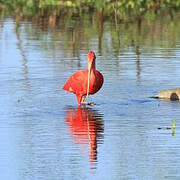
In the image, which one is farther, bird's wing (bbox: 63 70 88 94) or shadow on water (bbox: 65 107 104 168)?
bird's wing (bbox: 63 70 88 94)

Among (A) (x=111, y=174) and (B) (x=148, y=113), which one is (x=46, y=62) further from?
(A) (x=111, y=174)

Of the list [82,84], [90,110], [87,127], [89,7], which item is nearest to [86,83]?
[82,84]

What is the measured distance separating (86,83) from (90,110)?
2.28 feet

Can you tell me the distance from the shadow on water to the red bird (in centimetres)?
39

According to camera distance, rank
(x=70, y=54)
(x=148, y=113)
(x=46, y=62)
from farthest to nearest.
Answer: (x=70, y=54), (x=46, y=62), (x=148, y=113)

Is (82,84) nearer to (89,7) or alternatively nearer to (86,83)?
(86,83)

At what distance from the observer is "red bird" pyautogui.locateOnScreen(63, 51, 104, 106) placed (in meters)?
14.1

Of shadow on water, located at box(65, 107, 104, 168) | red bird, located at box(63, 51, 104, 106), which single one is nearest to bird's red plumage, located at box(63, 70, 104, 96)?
red bird, located at box(63, 51, 104, 106)

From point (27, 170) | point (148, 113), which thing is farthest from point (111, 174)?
Result: point (148, 113)

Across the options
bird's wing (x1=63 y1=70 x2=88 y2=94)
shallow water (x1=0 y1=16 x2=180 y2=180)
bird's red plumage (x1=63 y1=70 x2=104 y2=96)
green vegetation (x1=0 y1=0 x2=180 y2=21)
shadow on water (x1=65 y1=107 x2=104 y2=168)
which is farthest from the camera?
green vegetation (x1=0 y1=0 x2=180 y2=21)

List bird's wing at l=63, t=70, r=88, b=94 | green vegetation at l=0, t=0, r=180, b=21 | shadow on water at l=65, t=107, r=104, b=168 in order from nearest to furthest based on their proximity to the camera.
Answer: shadow on water at l=65, t=107, r=104, b=168 < bird's wing at l=63, t=70, r=88, b=94 < green vegetation at l=0, t=0, r=180, b=21

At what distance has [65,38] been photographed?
22344 mm

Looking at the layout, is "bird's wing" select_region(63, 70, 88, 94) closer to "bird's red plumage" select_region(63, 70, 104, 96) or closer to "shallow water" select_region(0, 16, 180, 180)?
"bird's red plumage" select_region(63, 70, 104, 96)

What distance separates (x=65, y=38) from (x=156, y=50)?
3235 millimetres
